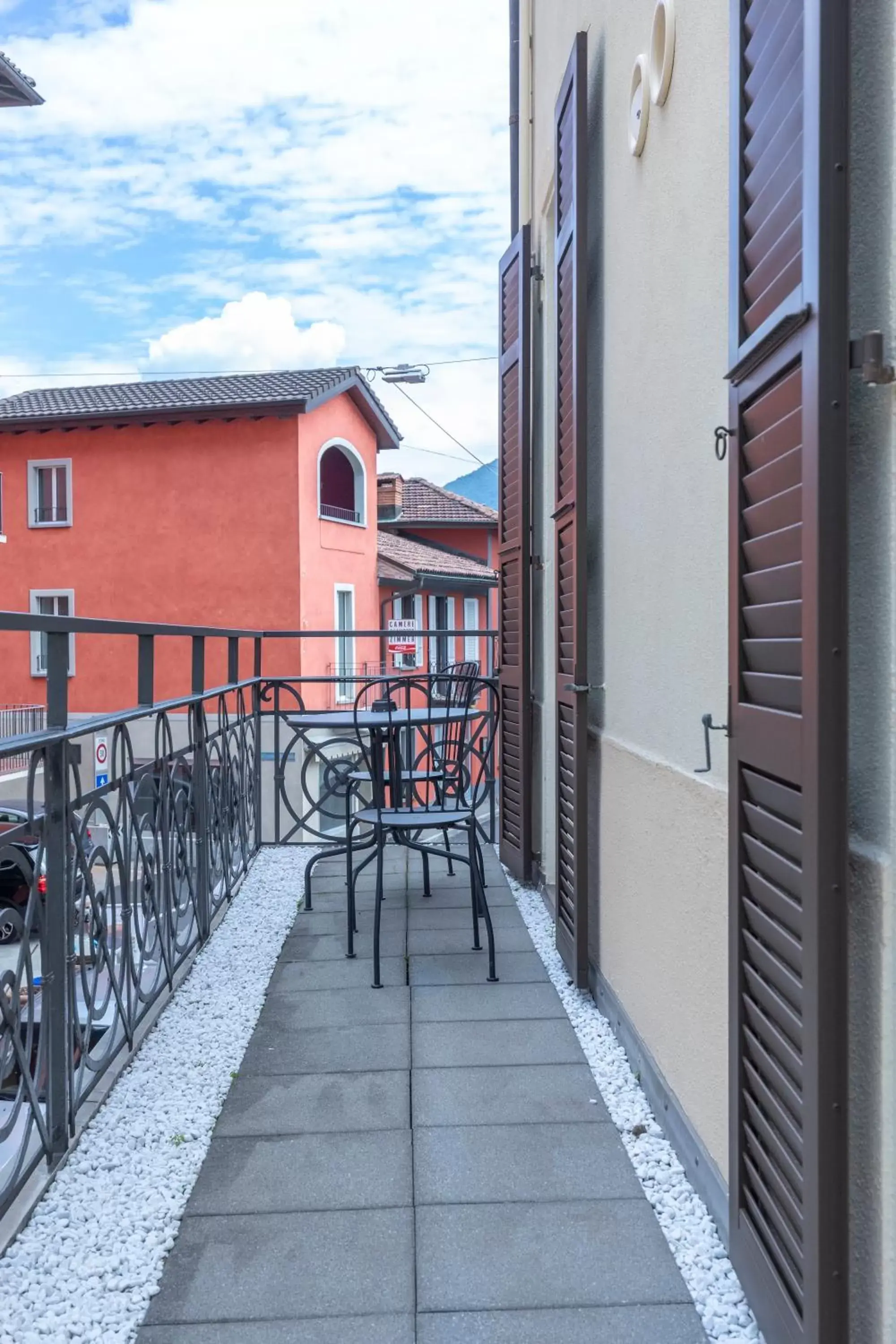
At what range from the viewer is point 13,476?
679 inches

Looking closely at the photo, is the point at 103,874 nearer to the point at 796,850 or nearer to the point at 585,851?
the point at 585,851

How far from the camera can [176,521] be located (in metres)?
16.5

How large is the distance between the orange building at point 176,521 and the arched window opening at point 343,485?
421mm

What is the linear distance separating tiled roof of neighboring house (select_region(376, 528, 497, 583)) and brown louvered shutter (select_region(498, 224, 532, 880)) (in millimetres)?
13393

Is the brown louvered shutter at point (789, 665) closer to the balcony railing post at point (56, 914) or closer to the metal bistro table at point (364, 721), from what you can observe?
the balcony railing post at point (56, 914)

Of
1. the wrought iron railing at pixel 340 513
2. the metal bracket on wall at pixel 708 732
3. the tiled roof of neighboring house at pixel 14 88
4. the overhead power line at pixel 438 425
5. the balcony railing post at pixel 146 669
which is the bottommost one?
the metal bracket on wall at pixel 708 732

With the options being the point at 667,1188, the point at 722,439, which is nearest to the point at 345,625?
the point at 667,1188

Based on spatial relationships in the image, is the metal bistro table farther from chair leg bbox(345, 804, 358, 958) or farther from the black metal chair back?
chair leg bbox(345, 804, 358, 958)

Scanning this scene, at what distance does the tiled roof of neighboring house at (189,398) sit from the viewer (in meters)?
15.8

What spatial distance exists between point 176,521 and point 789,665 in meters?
16.1

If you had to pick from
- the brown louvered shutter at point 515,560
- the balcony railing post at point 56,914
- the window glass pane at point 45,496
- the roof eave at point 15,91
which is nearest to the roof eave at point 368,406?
the window glass pane at point 45,496

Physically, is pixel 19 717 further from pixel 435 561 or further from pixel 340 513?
pixel 435 561

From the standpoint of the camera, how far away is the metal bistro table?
146 inches

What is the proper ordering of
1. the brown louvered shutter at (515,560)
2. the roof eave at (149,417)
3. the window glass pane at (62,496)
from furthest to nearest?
the window glass pane at (62,496) → the roof eave at (149,417) → the brown louvered shutter at (515,560)
